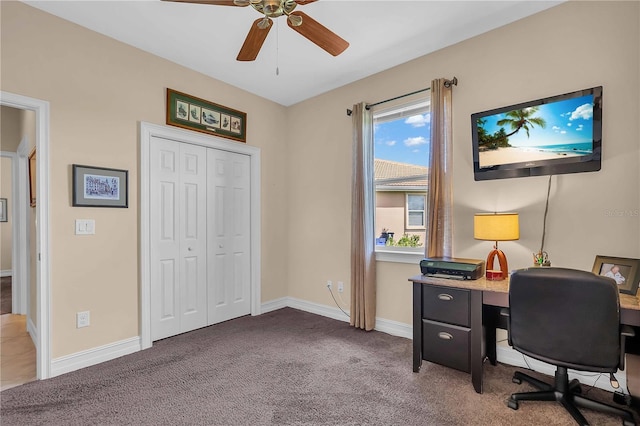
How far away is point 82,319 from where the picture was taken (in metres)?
2.55

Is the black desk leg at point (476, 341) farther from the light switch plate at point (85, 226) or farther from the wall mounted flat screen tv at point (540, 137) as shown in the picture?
the light switch plate at point (85, 226)

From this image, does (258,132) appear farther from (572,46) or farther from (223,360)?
(572,46)

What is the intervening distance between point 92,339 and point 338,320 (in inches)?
93.7

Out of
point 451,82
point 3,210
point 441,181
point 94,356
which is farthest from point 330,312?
point 3,210

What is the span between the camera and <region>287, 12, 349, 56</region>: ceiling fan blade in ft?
6.41

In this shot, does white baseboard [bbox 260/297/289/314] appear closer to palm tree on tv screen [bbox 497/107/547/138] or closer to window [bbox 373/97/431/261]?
window [bbox 373/97/431/261]

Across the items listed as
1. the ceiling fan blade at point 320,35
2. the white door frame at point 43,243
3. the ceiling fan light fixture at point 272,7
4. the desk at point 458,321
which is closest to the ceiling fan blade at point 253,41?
the ceiling fan light fixture at point 272,7

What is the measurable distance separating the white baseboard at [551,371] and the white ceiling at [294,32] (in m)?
2.66

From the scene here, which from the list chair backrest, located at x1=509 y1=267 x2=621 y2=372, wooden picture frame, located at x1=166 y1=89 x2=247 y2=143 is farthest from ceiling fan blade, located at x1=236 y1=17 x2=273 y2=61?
chair backrest, located at x1=509 y1=267 x2=621 y2=372

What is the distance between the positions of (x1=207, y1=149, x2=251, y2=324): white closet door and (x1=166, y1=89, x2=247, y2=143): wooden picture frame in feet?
0.82

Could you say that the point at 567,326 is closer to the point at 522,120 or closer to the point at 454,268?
the point at 454,268

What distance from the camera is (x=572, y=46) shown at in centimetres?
228

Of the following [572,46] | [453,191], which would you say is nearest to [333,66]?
[453,191]

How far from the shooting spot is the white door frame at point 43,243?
2359mm
